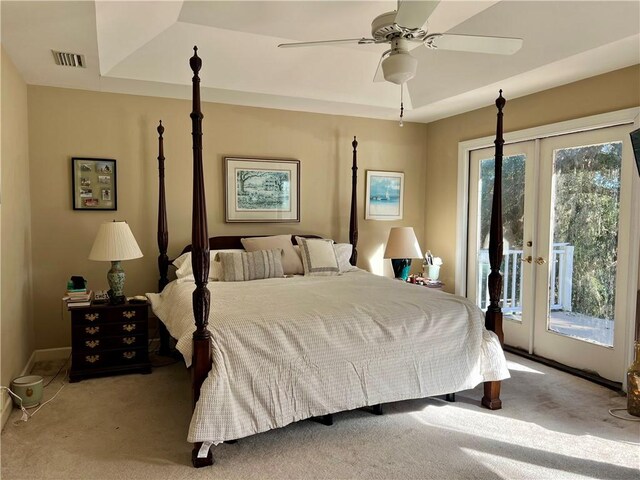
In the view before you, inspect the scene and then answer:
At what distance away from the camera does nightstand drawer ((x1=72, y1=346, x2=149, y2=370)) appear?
352 cm

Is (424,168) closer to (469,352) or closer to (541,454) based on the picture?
(469,352)

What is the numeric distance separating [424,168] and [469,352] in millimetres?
3164

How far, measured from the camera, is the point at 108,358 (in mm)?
3621

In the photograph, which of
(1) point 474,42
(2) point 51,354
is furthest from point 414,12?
(2) point 51,354

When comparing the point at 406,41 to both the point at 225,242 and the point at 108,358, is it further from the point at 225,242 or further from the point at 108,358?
the point at 108,358

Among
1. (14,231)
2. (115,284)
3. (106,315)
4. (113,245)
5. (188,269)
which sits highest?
(14,231)

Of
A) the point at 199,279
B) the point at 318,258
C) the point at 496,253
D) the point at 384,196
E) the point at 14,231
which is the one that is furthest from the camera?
the point at 384,196

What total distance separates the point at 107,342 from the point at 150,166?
1.71 metres

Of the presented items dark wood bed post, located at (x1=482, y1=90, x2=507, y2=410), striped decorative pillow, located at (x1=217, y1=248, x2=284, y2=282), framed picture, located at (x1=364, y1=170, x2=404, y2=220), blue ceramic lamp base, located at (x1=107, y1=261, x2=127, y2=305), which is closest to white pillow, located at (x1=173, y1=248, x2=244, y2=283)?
striped decorative pillow, located at (x1=217, y1=248, x2=284, y2=282)

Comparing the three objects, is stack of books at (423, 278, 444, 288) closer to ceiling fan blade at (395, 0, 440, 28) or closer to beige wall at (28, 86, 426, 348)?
beige wall at (28, 86, 426, 348)

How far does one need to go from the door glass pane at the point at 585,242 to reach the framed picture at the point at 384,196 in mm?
1876

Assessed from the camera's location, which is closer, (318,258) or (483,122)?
(318,258)

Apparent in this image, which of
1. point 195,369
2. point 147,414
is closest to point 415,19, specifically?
point 195,369

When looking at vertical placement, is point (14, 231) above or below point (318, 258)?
above
